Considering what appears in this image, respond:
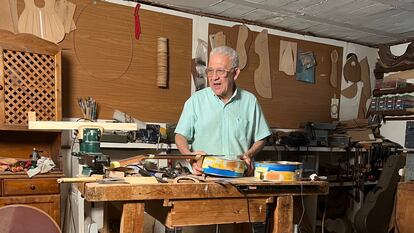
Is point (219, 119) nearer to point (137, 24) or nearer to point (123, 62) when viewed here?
point (123, 62)

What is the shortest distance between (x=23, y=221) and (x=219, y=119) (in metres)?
1.17

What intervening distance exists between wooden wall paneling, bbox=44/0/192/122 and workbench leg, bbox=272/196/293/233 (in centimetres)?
206

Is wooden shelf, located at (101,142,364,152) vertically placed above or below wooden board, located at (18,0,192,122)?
below

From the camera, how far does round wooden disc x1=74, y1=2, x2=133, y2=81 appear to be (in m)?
3.04

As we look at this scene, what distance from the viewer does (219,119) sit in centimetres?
214

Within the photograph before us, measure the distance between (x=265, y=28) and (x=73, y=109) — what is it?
211 centimetres

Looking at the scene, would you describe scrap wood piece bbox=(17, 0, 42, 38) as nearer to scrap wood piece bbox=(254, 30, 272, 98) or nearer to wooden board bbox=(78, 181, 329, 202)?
wooden board bbox=(78, 181, 329, 202)

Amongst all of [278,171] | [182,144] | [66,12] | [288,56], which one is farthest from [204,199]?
[288,56]

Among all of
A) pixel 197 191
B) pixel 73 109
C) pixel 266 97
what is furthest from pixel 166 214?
pixel 266 97

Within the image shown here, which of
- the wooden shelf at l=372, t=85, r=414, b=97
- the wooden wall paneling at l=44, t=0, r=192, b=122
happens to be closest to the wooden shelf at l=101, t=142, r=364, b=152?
the wooden wall paneling at l=44, t=0, r=192, b=122

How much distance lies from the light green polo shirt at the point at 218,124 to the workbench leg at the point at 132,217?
91 centimetres

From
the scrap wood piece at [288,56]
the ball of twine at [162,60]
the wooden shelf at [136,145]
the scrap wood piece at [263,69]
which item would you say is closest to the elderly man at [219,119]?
the wooden shelf at [136,145]

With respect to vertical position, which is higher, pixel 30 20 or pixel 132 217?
pixel 30 20

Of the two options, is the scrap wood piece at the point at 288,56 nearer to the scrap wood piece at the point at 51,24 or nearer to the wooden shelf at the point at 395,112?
the wooden shelf at the point at 395,112
